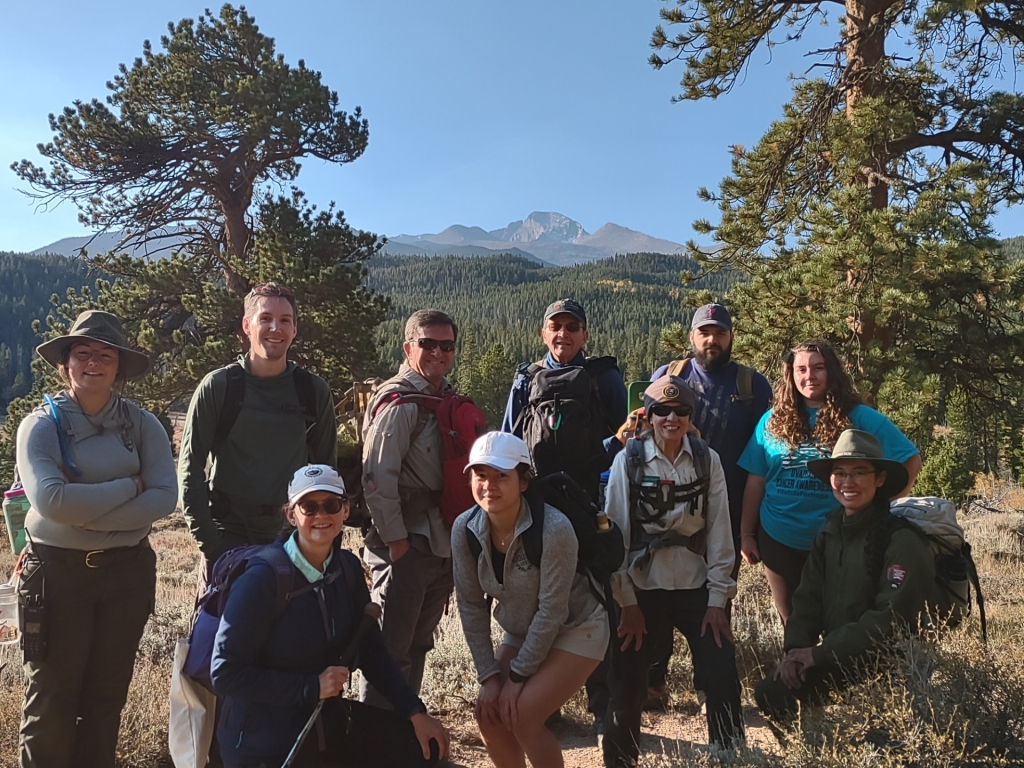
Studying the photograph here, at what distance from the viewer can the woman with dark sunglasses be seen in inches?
121

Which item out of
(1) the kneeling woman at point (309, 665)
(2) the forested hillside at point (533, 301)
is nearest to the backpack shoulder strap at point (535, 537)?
(1) the kneeling woman at point (309, 665)

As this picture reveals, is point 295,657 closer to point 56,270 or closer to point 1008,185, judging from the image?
point 1008,185

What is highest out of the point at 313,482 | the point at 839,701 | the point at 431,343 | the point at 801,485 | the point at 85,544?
the point at 431,343

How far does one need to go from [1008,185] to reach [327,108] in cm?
1298

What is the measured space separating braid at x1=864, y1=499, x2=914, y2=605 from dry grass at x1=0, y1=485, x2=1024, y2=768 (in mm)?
299

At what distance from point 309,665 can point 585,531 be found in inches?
47.8

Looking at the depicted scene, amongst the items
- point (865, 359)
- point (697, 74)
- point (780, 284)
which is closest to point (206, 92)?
point (697, 74)

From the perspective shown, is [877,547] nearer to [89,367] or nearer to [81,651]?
[81,651]

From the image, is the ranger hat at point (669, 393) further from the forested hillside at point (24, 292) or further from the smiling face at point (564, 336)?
the forested hillside at point (24, 292)

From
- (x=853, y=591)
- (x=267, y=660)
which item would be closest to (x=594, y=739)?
(x=853, y=591)

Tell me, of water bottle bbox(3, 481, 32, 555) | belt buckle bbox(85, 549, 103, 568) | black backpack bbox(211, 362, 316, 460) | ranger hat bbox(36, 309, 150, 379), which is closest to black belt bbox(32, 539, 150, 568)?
belt buckle bbox(85, 549, 103, 568)

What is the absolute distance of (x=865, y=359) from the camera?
264 inches

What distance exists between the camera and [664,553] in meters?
3.13

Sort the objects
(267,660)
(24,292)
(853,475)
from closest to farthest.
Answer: (267,660), (853,475), (24,292)
